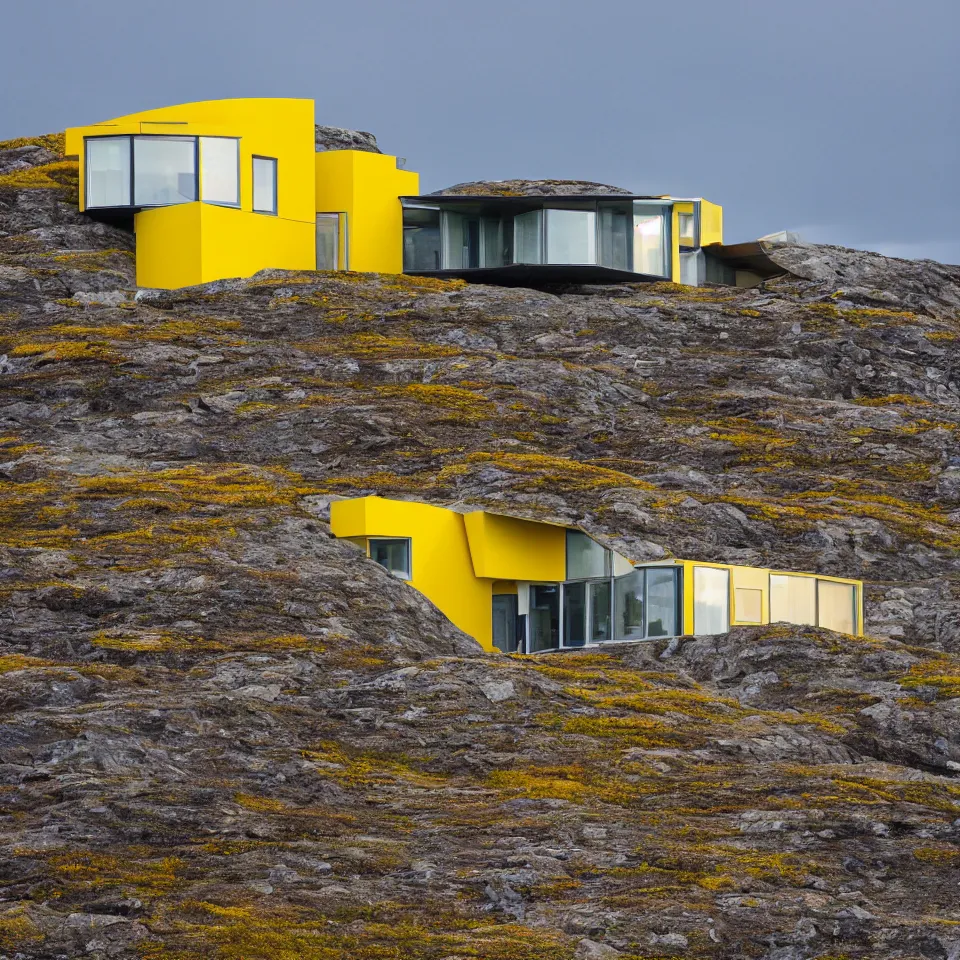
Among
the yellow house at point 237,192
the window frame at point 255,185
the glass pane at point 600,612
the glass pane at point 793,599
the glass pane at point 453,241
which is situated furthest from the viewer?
the glass pane at point 453,241

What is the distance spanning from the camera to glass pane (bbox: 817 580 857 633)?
1959 inches

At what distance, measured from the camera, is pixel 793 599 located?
49406 millimetres

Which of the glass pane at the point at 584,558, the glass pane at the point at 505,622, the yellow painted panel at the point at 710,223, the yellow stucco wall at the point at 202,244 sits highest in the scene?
the yellow painted panel at the point at 710,223

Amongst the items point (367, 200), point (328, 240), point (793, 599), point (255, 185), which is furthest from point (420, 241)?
point (793, 599)

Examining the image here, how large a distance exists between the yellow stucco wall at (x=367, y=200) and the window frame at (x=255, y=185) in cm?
311

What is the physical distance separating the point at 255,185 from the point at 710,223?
2458 centimetres

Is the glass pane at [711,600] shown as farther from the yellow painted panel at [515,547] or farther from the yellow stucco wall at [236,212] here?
the yellow stucco wall at [236,212]

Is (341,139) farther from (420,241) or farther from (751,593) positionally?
(751,593)

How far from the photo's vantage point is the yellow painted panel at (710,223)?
88.1m

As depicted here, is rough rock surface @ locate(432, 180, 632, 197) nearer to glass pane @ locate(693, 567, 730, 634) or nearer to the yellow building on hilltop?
the yellow building on hilltop

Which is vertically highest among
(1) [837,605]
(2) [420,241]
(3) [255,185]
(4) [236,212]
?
(3) [255,185]

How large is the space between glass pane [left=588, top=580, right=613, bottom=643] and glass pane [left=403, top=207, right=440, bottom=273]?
118 ft

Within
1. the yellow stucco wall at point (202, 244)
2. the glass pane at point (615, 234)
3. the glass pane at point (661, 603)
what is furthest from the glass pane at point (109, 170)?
the glass pane at point (661, 603)

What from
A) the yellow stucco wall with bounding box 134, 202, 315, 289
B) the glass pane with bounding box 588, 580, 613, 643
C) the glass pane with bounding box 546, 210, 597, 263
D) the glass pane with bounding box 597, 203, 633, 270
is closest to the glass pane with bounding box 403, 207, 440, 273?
the yellow stucco wall with bounding box 134, 202, 315, 289
